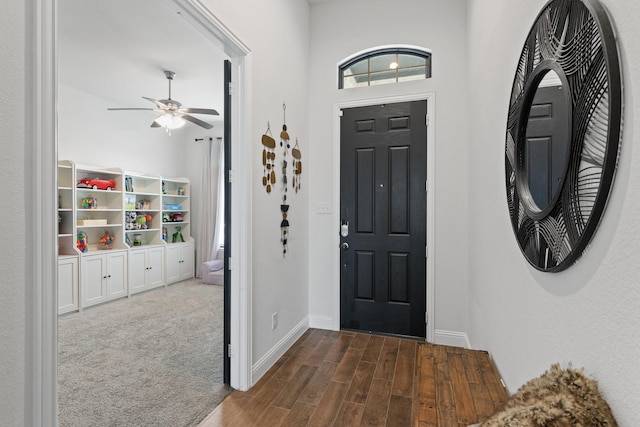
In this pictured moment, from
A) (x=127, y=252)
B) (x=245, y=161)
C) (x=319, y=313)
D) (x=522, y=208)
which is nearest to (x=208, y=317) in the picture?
(x=319, y=313)

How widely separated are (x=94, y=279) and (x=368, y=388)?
4031 millimetres

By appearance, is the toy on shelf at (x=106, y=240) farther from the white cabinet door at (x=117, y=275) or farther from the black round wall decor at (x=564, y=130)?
the black round wall decor at (x=564, y=130)

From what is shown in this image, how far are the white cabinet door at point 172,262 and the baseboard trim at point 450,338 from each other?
4.59 metres

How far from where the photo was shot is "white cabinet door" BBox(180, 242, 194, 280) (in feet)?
19.4

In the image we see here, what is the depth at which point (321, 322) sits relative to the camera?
3.29 metres

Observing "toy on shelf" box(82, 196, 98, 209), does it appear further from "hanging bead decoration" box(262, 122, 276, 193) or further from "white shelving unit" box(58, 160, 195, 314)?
"hanging bead decoration" box(262, 122, 276, 193)

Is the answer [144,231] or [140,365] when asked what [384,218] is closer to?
[140,365]

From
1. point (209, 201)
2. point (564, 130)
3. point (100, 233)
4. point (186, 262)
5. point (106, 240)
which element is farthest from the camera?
point (209, 201)

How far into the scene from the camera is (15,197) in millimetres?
953

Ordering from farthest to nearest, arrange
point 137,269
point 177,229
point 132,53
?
point 177,229 → point 137,269 → point 132,53

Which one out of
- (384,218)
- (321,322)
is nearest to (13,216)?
(384,218)

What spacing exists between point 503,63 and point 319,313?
8.75ft

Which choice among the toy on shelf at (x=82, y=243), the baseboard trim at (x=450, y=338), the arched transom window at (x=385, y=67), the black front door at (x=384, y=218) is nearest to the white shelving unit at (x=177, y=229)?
the toy on shelf at (x=82, y=243)

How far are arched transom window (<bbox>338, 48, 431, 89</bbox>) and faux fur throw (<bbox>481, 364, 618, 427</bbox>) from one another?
291 centimetres
